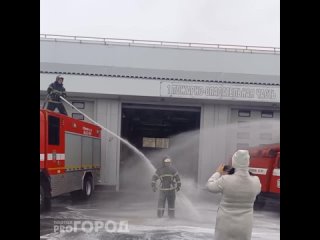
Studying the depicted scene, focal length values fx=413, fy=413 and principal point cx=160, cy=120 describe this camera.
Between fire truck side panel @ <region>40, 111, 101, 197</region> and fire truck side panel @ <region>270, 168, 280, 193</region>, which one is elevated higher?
fire truck side panel @ <region>40, 111, 101, 197</region>

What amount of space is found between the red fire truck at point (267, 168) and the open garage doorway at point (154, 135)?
0.98 meters

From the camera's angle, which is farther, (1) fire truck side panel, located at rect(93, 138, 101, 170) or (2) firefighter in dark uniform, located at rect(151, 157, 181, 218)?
(1) fire truck side panel, located at rect(93, 138, 101, 170)

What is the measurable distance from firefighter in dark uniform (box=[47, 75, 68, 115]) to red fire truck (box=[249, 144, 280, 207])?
293 cm

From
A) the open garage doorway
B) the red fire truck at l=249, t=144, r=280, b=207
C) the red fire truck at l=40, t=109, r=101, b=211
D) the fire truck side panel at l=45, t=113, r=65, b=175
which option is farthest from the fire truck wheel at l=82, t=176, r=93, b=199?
the red fire truck at l=249, t=144, r=280, b=207

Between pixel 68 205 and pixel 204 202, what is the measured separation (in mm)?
2115

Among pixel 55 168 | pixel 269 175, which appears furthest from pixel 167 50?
pixel 269 175

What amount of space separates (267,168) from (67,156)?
337cm

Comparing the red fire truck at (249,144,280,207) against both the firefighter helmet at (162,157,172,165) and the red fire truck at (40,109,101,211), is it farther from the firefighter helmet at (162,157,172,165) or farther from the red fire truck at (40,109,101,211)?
the red fire truck at (40,109,101,211)

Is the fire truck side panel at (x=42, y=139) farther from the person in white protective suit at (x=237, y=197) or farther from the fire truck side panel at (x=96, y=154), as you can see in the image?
the person in white protective suit at (x=237, y=197)

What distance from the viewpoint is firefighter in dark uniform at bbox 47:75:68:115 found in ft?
19.2

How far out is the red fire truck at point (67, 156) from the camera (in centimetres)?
612

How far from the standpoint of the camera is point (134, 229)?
563 cm

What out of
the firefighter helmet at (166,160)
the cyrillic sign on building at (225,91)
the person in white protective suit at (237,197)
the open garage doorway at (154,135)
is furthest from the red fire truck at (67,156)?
the person in white protective suit at (237,197)
